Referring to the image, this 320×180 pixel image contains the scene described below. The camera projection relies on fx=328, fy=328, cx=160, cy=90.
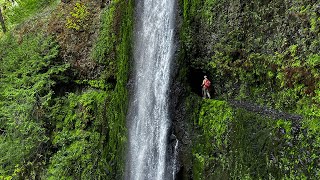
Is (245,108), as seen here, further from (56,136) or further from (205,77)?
(56,136)

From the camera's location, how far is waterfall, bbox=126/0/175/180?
9656mm

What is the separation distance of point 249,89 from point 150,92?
3.36m

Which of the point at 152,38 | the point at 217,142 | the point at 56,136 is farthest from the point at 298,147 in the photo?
the point at 56,136

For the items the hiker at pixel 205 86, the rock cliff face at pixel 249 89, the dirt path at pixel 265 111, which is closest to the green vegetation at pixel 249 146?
the rock cliff face at pixel 249 89

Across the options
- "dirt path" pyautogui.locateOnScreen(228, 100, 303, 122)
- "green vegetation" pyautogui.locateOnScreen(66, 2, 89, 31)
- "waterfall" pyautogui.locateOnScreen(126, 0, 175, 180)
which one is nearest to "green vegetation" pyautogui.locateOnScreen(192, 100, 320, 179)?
"dirt path" pyautogui.locateOnScreen(228, 100, 303, 122)

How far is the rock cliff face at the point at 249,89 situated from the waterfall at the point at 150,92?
1.59 feet

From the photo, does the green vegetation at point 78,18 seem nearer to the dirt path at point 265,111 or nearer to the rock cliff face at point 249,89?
the rock cliff face at point 249,89

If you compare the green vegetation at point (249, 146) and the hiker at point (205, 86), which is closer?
the green vegetation at point (249, 146)

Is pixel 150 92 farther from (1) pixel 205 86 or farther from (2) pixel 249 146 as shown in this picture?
(2) pixel 249 146

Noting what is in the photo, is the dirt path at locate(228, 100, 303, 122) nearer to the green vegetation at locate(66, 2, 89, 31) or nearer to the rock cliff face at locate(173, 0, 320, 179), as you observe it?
the rock cliff face at locate(173, 0, 320, 179)

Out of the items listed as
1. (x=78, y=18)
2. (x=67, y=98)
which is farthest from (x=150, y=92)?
(x=78, y=18)

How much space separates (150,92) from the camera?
33.7 ft

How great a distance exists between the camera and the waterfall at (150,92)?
31.7 feet

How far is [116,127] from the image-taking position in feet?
36.2
